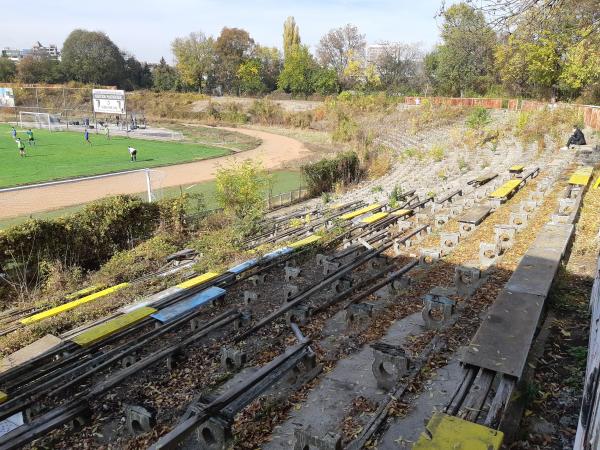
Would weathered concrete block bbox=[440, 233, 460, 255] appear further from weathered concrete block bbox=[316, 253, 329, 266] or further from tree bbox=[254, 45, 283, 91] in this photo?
tree bbox=[254, 45, 283, 91]

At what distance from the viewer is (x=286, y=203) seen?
24.0 metres

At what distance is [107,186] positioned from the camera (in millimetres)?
28078

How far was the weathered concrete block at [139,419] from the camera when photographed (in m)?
5.37

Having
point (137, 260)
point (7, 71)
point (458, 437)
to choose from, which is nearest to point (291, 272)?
point (458, 437)

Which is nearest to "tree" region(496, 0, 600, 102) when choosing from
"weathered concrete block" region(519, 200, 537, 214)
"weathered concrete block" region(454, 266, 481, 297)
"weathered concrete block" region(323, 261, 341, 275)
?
"weathered concrete block" region(519, 200, 537, 214)

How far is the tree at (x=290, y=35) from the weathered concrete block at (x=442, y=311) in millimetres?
87086

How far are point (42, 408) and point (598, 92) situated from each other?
35198mm

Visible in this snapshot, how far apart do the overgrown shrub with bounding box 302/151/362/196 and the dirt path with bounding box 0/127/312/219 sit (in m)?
3.19

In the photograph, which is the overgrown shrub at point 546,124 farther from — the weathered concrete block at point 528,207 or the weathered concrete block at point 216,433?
the weathered concrete block at point 216,433

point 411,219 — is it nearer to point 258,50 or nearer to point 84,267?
point 84,267

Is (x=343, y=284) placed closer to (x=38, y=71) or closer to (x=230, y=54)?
(x=230, y=54)

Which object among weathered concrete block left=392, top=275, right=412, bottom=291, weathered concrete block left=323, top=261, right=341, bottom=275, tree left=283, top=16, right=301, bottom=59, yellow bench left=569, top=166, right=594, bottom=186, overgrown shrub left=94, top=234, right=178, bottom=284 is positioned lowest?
overgrown shrub left=94, top=234, right=178, bottom=284

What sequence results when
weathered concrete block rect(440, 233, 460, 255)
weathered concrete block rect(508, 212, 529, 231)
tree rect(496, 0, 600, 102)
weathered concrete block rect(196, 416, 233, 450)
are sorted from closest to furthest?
weathered concrete block rect(196, 416, 233, 450) < tree rect(496, 0, 600, 102) < weathered concrete block rect(508, 212, 529, 231) < weathered concrete block rect(440, 233, 460, 255)

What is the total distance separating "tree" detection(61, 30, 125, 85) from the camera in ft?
273
